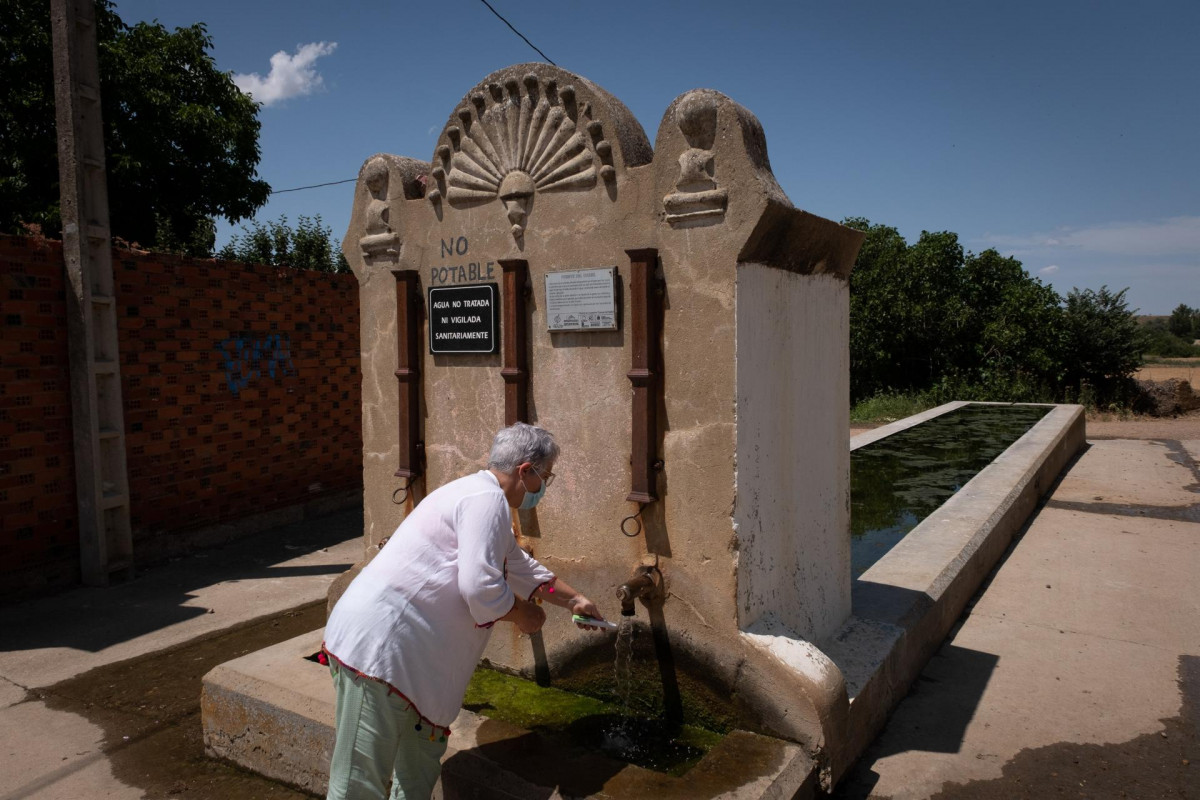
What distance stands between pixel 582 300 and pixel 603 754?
6.18 feet

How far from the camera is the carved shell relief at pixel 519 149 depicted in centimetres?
359

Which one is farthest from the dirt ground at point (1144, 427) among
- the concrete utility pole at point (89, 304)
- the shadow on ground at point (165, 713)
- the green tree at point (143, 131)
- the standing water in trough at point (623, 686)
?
the green tree at point (143, 131)

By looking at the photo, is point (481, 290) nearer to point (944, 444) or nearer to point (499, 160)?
point (499, 160)

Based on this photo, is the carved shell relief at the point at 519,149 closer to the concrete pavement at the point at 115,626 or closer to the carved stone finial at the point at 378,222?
the carved stone finial at the point at 378,222

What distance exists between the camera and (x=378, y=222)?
4.29 m

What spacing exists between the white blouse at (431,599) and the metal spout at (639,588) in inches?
33.6

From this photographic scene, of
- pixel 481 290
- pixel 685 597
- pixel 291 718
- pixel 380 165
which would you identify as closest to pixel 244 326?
pixel 380 165

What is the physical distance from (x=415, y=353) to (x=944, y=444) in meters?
9.35

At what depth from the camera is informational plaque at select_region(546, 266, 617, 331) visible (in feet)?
11.6

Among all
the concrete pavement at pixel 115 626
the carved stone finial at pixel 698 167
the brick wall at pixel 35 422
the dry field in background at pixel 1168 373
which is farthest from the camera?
the dry field in background at pixel 1168 373

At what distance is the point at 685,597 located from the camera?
3412 mm

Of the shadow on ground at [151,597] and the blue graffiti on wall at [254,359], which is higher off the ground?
the blue graffiti on wall at [254,359]

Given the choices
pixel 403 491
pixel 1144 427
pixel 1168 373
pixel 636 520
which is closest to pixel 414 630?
pixel 636 520

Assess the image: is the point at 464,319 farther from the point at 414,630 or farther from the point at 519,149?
the point at 414,630
